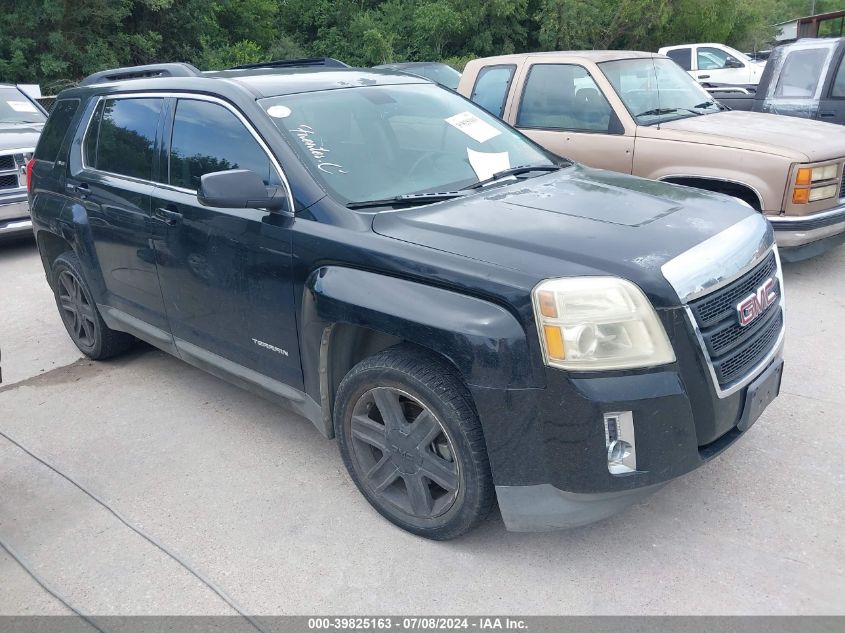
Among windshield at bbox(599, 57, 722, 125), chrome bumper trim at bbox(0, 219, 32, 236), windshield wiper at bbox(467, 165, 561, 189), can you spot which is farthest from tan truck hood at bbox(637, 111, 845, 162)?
chrome bumper trim at bbox(0, 219, 32, 236)

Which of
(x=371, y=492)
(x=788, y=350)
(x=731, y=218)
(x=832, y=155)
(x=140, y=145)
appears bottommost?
(x=788, y=350)

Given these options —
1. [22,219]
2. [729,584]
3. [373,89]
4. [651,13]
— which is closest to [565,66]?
→ [373,89]

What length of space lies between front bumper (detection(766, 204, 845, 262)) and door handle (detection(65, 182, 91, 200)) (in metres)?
4.78

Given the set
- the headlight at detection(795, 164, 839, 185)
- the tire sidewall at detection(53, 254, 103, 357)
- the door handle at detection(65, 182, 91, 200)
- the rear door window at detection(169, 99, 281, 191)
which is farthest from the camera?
the headlight at detection(795, 164, 839, 185)

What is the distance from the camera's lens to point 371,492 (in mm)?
3344

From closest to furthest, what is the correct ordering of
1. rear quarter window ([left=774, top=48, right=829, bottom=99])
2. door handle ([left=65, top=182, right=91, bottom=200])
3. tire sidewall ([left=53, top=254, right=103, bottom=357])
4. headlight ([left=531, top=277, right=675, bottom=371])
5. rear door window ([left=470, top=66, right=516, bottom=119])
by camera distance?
headlight ([left=531, top=277, right=675, bottom=371]) < door handle ([left=65, top=182, right=91, bottom=200]) < tire sidewall ([left=53, top=254, right=103, bottom=357]) < rear door window ([left=470, top=66, right=516, bottom=119]) < rear quarter window ([left=774, top=48, right=829, bottom=99])

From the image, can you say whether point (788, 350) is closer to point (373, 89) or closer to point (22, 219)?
point (373, 89)

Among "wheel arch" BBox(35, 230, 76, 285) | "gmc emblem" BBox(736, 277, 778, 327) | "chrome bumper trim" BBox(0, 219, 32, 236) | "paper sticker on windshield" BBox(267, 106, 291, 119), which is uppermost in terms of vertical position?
"paper sticker on windshield" BBox(267, 106, 291, 119)

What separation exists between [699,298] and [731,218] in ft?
2.24

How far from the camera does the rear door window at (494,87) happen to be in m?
7.06

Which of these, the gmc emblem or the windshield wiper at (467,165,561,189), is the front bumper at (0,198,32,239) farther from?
the gmc emblem

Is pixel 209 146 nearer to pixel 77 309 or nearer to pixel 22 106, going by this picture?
pixel 77 309

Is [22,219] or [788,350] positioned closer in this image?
[788,350]

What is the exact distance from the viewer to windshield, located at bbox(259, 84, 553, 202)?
348 centimetres
